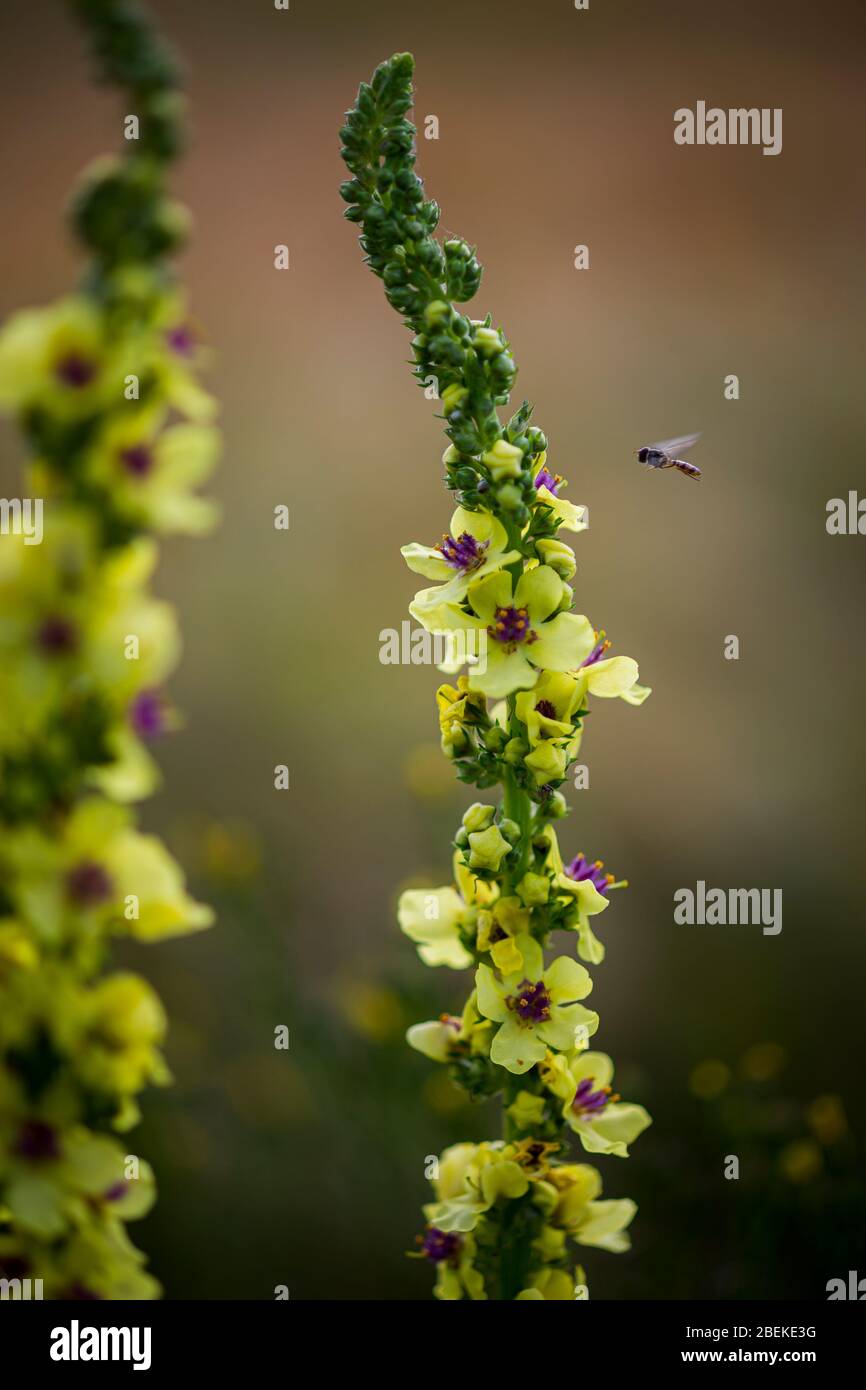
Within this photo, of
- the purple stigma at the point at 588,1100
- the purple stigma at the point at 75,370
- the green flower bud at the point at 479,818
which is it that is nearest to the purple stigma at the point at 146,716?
the purple stigma at the point at 75,370

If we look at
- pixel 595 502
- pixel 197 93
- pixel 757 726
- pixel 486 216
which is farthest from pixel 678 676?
pixel 197 93

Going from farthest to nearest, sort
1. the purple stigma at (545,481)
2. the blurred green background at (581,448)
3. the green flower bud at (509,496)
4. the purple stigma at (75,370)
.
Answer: the blurred green background at (581,448), the purple stigma at (545,481), the green flower bud at (509,496), the purple stigma at (75,370)

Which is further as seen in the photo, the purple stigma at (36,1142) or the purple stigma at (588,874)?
the purple stigma at (588,874)

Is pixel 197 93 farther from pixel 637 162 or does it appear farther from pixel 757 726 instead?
pixel 757 726

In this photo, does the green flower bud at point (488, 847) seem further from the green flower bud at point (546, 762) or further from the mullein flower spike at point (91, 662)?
the mullein flower spike at point (91, 662)

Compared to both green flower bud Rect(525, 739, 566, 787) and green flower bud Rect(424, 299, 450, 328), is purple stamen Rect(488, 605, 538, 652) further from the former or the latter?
green flower bud Rect(424, 299, 450, 328)

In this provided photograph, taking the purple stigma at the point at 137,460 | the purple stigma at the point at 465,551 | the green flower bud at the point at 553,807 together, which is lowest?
the green flower bud at the point at 553,807
